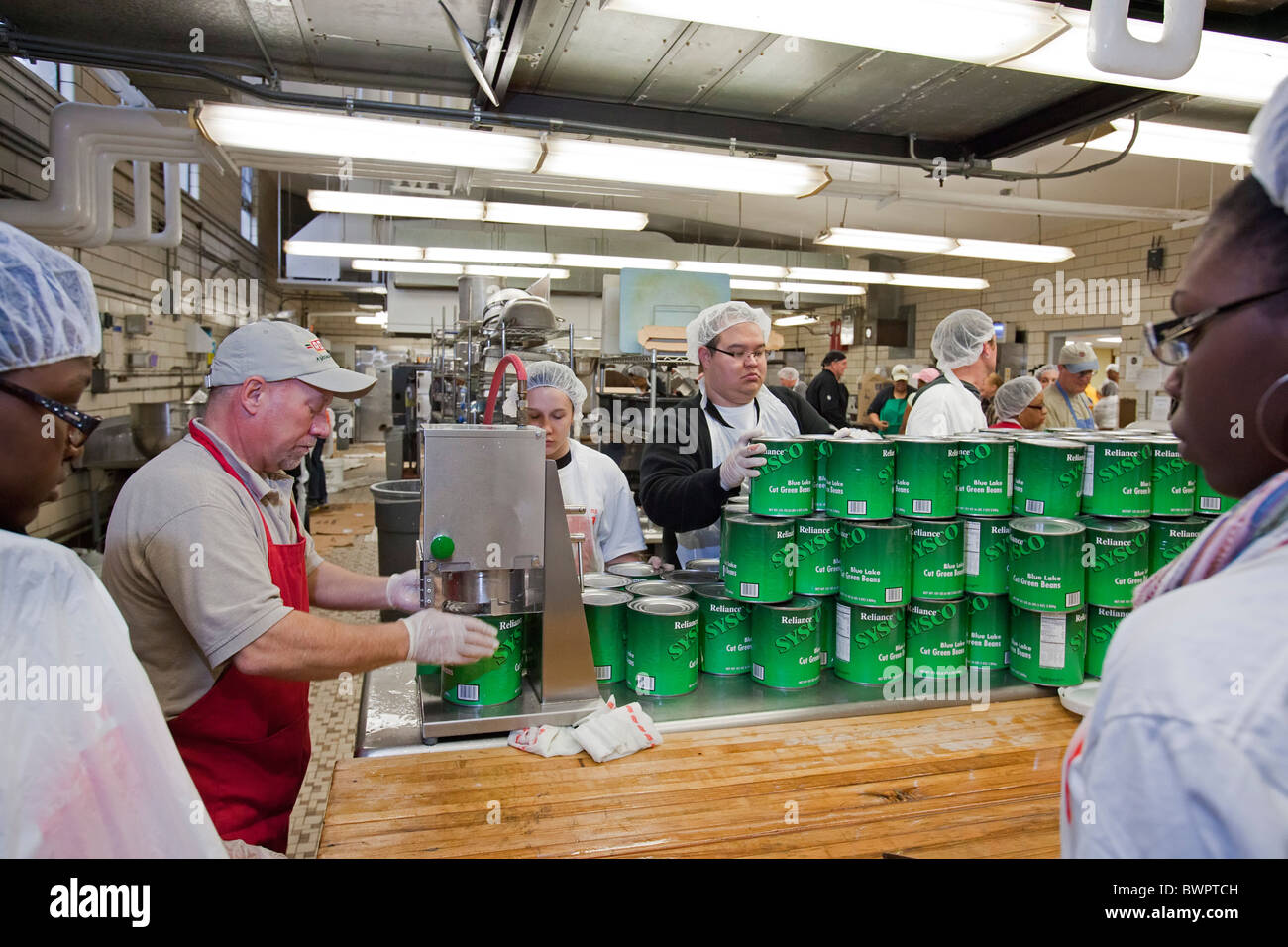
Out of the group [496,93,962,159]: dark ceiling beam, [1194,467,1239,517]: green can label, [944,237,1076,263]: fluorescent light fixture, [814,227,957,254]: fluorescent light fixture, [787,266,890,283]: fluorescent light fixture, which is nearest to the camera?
[1194,467,1239,517]: green can label

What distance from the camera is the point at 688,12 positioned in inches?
87.8

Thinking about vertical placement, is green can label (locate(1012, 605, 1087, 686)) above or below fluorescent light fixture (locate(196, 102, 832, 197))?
below

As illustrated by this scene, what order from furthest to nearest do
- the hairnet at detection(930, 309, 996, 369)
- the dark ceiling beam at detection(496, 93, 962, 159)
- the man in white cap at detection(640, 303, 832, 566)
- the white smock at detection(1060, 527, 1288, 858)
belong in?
the hairnet at detection(930, 309, 996, 369) → the dark ceiling beam at detection(496, 93, 962, 159) → the man in white cap at detection(640, 303, 832, 566) → the white smock at detection(1060, 527, 1288, 858)

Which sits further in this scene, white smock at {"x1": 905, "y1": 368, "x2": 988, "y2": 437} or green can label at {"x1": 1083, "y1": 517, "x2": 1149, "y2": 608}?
white smock at {"x1": 905, "y1": 368, "x2": 988, "y2": 437}

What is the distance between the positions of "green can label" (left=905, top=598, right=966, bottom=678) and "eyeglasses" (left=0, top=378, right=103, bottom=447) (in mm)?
1731

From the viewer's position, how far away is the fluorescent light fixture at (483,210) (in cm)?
552

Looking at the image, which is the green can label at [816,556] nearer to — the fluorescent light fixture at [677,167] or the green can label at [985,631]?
the green can label at [985,631]

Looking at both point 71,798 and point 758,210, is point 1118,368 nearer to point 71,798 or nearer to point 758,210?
point 758,210

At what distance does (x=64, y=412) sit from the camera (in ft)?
2.99

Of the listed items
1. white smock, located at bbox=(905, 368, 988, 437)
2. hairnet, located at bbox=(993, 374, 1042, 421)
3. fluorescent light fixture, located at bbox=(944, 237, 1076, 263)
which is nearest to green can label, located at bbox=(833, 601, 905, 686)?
white smock, located at bbox=(905, 368, 988, 437)

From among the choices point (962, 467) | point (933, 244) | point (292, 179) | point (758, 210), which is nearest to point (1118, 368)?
point (933, 244)

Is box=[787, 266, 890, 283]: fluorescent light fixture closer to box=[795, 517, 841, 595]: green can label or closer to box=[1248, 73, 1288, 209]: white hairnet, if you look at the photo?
box=[795, 517, 841, 595]: green can label

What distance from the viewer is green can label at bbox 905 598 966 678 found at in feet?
6.46

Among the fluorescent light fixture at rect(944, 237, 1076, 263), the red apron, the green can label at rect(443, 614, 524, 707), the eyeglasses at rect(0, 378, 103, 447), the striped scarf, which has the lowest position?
the red apron
